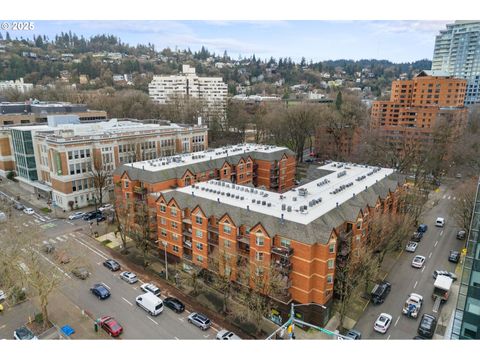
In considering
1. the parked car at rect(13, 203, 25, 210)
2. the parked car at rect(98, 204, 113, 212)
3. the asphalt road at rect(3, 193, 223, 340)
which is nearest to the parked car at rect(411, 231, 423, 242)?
the asphalt road at rect(3, 193, 223, 340)

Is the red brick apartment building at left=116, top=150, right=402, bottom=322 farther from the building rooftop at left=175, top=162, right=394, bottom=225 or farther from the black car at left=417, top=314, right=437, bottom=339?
the black car at left=417, top=314, right=437, bottom=339

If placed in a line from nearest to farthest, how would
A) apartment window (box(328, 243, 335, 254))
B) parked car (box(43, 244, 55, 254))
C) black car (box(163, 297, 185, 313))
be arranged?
1. apartment window (box(328, 243, 335, 254))
2. black car (box(163, 297, 185, 313))
3. parked car (box(43, 244, 55, 254))

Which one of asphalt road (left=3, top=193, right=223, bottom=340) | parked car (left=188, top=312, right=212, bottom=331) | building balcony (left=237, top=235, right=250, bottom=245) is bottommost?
asphalt road (left=3, top=193, right=223, bottom=340)

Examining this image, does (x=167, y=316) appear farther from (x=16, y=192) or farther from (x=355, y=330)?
(x=16, y=192)

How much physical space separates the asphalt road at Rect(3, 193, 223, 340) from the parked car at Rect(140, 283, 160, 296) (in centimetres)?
74

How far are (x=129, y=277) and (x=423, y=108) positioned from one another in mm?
107516

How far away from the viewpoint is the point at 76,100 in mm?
161500

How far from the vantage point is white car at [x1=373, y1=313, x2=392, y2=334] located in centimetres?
3505

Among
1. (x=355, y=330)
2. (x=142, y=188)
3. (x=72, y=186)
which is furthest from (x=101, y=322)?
(x=72, y=186)

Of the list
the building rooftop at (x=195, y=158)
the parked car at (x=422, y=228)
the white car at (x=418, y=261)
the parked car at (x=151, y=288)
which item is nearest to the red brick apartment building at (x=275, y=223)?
the building rooftop at (x=195, y=158)

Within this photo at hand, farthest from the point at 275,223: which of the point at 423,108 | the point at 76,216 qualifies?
the point at 423,108

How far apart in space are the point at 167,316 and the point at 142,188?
22.7 metres

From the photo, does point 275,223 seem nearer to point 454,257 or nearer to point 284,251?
point 284,251

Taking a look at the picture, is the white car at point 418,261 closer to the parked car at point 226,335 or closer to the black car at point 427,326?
the black car at point 427,326
